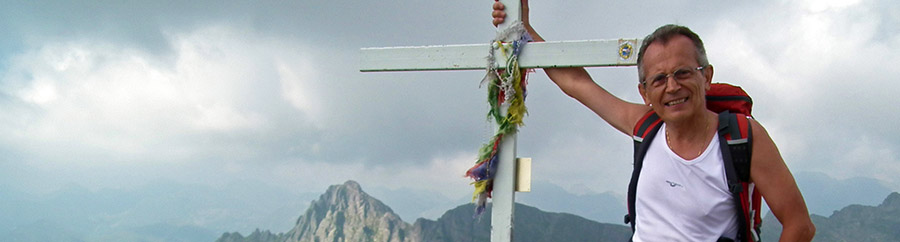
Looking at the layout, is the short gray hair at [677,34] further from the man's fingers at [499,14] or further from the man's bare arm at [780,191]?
the man's fingers at [499,14]

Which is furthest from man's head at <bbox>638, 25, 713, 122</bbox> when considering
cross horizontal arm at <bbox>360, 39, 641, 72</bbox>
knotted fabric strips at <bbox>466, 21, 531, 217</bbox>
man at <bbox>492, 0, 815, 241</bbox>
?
knotted fabric strips at <bbox>466, 21, 531, 217</bbox>

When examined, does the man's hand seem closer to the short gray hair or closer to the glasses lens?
the short gray hair

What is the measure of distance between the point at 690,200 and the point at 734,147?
10.0 inches

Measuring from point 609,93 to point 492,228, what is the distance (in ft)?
3.43

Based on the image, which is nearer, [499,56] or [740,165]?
[740,165]

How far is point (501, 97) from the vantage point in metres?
3.57

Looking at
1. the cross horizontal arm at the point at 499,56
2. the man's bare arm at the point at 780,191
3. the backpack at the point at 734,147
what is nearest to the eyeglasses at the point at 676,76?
the backpack at the point at 734,147

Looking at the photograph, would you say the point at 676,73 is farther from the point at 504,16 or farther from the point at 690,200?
the point at 504,16

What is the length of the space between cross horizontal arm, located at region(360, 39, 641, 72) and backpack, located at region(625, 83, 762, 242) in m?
0.73

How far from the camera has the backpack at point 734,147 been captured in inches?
88.9

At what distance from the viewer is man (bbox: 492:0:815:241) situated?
2.25 metres

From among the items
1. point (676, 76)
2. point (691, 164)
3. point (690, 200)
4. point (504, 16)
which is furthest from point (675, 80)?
point (504, 16)

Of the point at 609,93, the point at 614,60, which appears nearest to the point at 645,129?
the point at 609,93

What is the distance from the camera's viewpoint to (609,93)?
3.01 metres
